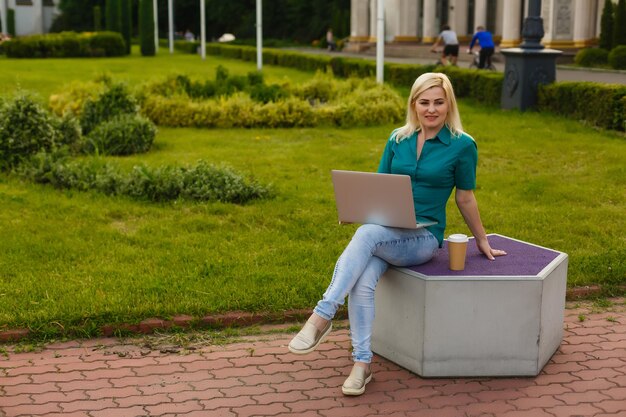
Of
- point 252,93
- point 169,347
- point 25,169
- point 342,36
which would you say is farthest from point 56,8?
point 169,347

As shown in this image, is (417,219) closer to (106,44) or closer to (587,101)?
(587,101)

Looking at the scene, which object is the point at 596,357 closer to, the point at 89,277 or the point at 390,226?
the point at 390,226

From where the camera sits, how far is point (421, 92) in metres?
4.67

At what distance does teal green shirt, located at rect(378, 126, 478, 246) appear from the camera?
469cm

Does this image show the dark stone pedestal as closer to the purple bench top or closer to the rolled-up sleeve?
the purple bench top

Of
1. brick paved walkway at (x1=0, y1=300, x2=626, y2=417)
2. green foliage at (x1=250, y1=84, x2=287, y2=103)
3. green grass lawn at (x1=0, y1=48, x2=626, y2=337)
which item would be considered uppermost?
green foliage at (x1=250, y1=84, x2=287, y2=103)

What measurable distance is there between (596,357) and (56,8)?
3089 inches

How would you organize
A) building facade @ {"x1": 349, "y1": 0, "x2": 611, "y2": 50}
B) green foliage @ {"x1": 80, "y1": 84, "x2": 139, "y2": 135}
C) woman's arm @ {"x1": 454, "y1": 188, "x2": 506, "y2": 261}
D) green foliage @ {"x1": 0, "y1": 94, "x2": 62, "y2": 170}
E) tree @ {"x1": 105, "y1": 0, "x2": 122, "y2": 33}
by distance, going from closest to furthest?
woman's arm @ {"x1": 454, "y1": 188, "x2": 506, "y2": 261} → green foliage @ {"x1": 0, "y1": 94, "x2": 62, "y2": 170} → green foliage @ {"x1": 80, "y1": 84, "x2": 139, "y2": 135} → building facade @ {"x1": 349, "y1": 0, "x2": 611, "y2": 50} → tree @ {"x1": 105, "y1": 0, "x2": 122, "y2": 33}

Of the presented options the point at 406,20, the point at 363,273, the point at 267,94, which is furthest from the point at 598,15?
the point at 363,273

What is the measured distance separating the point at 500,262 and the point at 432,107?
35.7 inches

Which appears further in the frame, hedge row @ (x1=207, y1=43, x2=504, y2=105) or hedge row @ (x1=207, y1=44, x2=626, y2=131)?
hedge row @ (x1=207, y1=43, x2=504, y2=105)

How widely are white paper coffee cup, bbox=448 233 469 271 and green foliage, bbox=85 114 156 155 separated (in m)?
7.29

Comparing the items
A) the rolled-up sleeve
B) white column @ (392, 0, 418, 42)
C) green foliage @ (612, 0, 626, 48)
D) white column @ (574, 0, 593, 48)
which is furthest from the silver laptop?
white column @ (392, 0, 418, 42)

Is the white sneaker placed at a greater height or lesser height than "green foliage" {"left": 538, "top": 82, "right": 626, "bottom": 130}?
lesser
